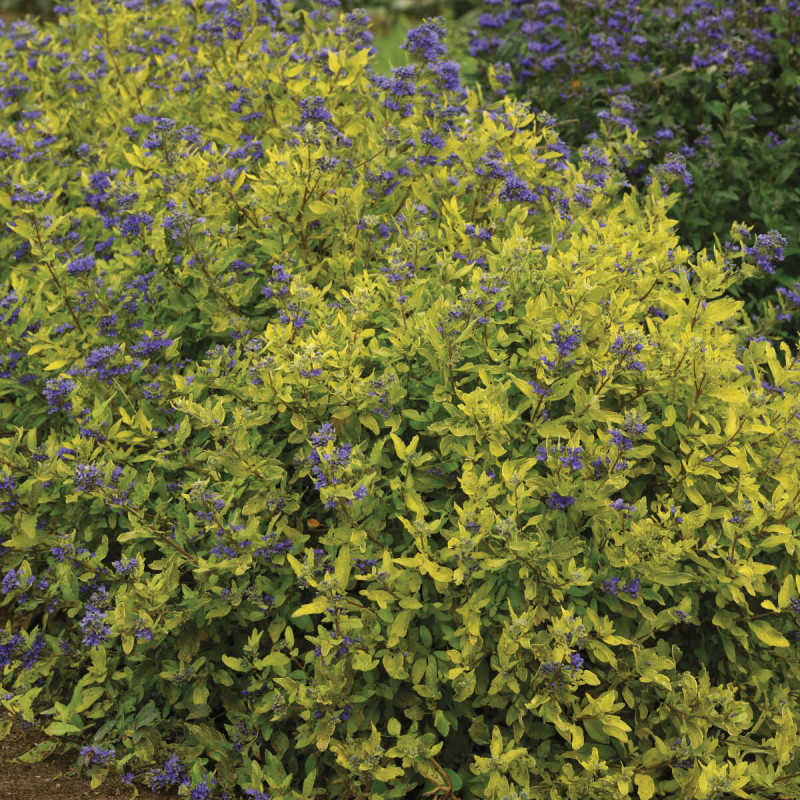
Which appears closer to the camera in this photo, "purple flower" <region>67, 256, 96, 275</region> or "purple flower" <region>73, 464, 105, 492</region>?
"purple flower" <region>73, 464, 105, 492</region>

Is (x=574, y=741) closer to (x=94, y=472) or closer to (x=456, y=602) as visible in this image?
(x=456, y=602)

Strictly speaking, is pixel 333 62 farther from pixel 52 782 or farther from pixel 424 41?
pixel 52 782

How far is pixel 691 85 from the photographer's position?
5.34 meters

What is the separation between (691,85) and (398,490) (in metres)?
3.89

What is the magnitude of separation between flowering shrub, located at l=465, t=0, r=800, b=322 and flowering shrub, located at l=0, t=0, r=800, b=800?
4.91ft

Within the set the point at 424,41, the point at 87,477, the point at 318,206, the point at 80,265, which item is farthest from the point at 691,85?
the point at 87,477

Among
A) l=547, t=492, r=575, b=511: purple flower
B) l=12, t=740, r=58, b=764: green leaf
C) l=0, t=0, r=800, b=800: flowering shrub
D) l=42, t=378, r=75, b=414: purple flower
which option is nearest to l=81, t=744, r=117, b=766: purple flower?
l=0, t=0, r=800, b=800: flowering shrub

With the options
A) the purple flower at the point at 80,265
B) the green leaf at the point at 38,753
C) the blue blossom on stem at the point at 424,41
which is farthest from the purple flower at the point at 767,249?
the green leaf at the point at 38,753

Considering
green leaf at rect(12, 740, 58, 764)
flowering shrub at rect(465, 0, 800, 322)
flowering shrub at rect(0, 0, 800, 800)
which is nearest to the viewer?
flowering shrub at rect(0, 0, 800, 800)

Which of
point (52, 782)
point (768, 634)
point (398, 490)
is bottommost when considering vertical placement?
point (52, 782)

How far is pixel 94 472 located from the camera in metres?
2.73

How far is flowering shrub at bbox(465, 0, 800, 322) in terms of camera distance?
480 centimetres

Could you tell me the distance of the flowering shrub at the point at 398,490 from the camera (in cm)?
257

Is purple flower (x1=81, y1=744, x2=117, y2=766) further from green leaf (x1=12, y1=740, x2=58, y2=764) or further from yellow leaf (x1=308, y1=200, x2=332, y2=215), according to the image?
yellow leaf (x1=308, y1=200, x2=332, y2=215)
